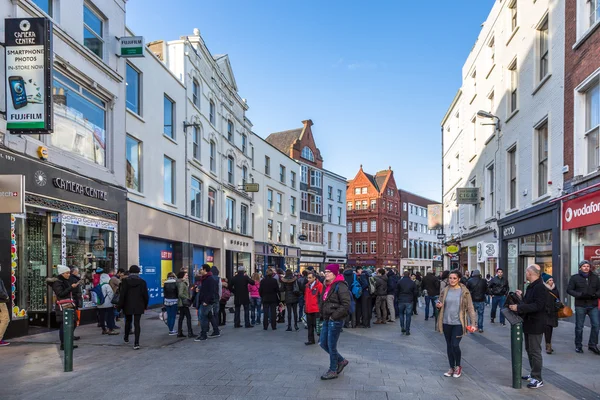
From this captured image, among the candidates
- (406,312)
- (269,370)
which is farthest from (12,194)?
(406,312)

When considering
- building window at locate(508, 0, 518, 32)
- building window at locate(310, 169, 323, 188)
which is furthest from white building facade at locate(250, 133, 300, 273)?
building window at locate(508, 0, 518, 32)

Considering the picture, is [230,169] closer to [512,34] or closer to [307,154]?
[512,34]

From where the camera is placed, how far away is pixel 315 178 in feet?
165

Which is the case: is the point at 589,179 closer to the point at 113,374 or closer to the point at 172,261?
the point at 113,374

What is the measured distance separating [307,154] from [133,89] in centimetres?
3469

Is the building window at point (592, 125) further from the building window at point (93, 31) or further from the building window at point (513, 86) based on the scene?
the building window at point (93, 31)

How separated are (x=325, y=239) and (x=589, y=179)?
1570 inches

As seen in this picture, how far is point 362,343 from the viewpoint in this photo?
1087cm

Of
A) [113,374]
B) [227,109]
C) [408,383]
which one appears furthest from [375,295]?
[227,109]

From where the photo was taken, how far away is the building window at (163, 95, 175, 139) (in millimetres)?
21172

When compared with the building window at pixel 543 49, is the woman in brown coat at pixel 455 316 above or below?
below

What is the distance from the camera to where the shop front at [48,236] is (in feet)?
36.0

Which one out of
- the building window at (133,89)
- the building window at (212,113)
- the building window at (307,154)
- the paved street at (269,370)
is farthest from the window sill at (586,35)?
the building window at (307,154)

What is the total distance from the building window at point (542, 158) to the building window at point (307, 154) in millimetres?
35372
